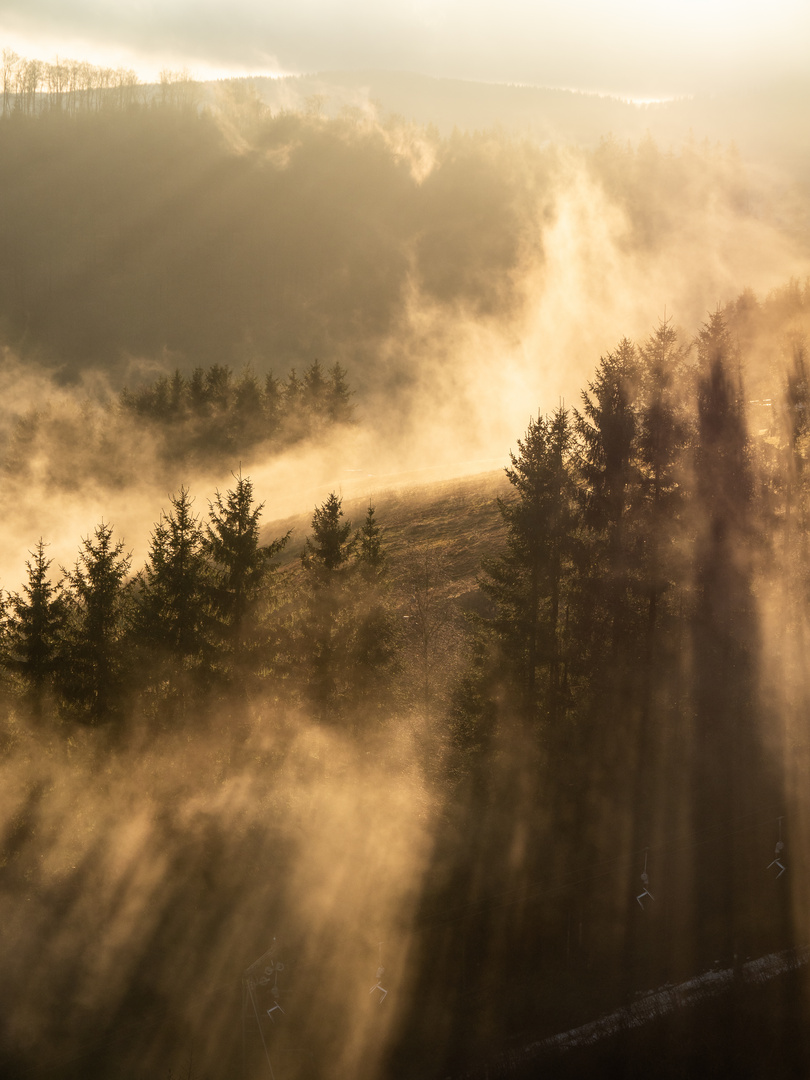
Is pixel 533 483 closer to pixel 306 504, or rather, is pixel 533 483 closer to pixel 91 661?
pixel 91 661

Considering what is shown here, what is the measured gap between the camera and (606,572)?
960 inches

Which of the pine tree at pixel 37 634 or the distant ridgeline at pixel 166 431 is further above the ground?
the distant ridgeline at pixel 166 431

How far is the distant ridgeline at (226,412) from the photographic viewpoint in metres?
67.4

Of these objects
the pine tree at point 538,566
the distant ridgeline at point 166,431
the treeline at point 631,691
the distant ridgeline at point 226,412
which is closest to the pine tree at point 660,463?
the treeline at point 631,691

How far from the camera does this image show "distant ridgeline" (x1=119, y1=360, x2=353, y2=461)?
67.4m

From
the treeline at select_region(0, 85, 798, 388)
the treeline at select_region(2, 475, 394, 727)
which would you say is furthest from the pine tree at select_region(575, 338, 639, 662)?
the treeline at select_region(0, 85, 798, 388)

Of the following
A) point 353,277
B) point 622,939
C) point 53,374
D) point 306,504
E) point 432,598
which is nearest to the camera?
point 622,939

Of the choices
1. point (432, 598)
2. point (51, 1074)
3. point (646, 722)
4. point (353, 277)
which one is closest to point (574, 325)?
point (353, 277)

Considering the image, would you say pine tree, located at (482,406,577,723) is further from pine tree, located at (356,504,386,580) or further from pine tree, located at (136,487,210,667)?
pine tree, located at (136,487,210,667)

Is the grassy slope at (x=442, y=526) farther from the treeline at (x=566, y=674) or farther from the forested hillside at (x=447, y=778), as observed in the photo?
the treeline at (x=566, y=674)

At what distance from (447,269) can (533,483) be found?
155m

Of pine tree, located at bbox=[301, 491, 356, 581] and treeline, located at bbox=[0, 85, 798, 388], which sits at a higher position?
treeline, located at bbox=[0, 85, 798, 388]

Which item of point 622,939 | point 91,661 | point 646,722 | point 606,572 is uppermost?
point 606,572

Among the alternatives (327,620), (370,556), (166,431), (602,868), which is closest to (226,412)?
(166,431)
